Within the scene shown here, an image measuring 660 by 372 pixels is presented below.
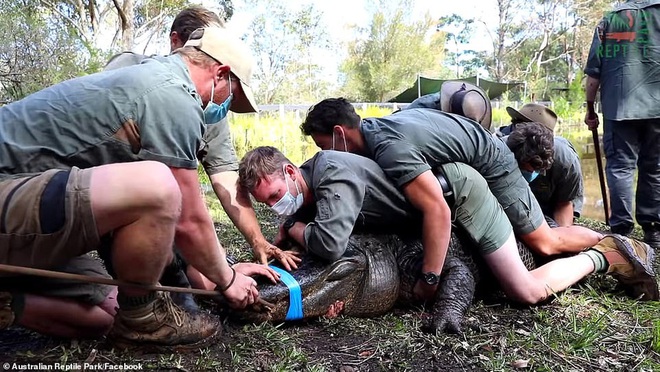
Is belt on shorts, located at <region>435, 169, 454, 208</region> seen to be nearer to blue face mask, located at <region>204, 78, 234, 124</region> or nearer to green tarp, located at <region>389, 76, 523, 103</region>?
blue face mask, located at <region>204, 78, 234, 124</region>

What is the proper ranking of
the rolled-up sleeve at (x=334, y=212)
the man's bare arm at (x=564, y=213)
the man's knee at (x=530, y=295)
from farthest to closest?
the man's bare arm at (x=564, y=213), the man's knee at (x=530, y=295), the rolled-up sleeve at (x=334, y=212)

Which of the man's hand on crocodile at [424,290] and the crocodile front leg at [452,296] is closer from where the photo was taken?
the crocodile front leg at [452,296]

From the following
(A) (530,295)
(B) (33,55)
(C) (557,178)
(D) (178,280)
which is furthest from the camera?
(B) (33,55)

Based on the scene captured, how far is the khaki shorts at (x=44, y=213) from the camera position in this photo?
1752mm

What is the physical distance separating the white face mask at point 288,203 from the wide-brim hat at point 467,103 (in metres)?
1.69

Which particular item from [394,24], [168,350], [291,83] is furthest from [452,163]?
[291,83]

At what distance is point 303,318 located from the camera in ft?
8.80

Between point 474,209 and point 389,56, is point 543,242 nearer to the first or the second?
point 474,209

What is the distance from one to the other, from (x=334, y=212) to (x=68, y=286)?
124 cm

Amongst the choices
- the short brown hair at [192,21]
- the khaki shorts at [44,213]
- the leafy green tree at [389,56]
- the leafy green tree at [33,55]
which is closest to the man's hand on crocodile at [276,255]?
the khaki shorts at [44,213]

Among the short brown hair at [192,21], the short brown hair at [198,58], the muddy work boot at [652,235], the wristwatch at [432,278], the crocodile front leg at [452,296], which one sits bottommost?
the muddy work boot at [652,235]

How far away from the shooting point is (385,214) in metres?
3.10

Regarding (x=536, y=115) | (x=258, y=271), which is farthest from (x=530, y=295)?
(x=536, y=115)

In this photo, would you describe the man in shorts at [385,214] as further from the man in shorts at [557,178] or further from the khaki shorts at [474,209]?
the man in shorts at [557,178]
